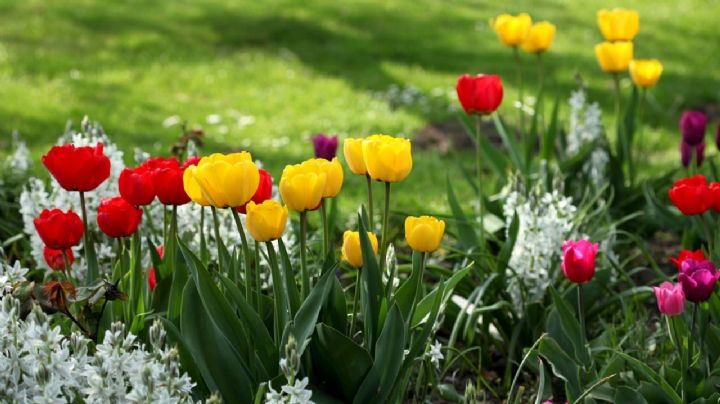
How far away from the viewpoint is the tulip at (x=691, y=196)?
135 inches

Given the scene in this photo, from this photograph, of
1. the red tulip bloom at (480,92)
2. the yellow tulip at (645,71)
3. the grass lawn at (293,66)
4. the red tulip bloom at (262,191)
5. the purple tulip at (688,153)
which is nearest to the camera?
the red tulip bloom at (262,191)

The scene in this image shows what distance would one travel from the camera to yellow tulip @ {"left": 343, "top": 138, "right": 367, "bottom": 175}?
112 inches

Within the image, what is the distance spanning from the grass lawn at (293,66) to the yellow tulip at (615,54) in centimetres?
120

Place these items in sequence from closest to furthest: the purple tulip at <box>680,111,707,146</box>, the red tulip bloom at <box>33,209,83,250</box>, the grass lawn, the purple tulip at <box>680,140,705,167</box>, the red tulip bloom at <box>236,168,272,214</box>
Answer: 1. the red tulip bloom at <box>236,168,272,214</box>
2. the red tulip bloom at <box>33,209,83,250</box>
3. the purple tulip at <box>680,111,707,146</box>
4. the purple tulip at <box>680,140,705,167</box>
5. the grass lawn

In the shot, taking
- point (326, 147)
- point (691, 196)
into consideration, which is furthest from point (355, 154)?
point (691, 196)

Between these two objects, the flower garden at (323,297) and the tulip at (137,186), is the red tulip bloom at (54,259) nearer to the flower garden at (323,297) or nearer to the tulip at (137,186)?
the flower garden at (323,297)

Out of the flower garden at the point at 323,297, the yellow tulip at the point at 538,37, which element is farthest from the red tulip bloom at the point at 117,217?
the yellow tulip at the point at 538,37

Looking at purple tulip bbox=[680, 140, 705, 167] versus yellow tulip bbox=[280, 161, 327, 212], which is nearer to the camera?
yellow tulip bbox=[280, 161, 327, 212]

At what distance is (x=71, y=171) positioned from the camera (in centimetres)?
297

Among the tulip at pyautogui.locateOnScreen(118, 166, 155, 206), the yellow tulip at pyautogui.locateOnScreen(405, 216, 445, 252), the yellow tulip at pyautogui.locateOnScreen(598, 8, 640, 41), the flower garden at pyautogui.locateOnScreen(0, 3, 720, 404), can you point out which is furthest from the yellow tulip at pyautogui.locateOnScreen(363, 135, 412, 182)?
the yellow tulip at pyautogui.locateOnScreen(598, 8, 640, 41)

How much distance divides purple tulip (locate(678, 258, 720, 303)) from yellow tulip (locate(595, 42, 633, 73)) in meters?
2.15

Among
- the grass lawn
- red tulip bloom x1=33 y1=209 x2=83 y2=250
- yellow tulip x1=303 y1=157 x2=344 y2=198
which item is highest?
yellow tulip x1=303 y1=157 x2=344 y2=198

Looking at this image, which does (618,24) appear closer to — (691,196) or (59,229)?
(691,196)

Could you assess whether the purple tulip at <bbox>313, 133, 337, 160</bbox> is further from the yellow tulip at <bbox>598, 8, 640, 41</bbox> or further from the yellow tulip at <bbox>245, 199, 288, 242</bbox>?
the yellow tulip at <bbox>598, 8, 640, 41</bbox>
